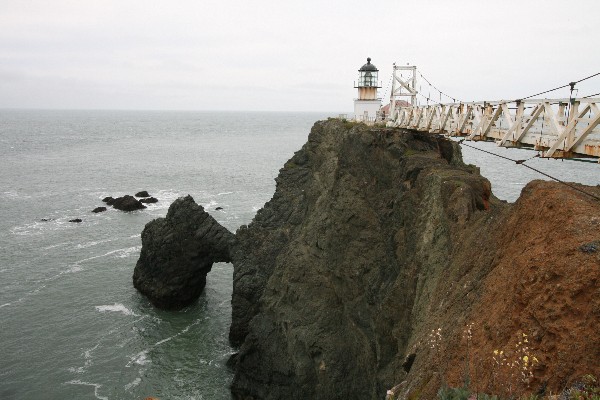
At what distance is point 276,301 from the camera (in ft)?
90.2

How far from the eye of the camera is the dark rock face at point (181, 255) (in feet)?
115

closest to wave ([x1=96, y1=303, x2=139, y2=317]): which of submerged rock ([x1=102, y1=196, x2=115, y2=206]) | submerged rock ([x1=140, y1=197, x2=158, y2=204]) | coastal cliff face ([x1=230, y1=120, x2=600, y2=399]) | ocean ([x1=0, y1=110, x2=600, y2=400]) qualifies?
ocean ([x1=0, y1=110, x2=600, y2=400])

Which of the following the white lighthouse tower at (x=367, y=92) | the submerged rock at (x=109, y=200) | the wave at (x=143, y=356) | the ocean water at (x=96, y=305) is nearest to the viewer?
the ocean water at (x=96, y=305)

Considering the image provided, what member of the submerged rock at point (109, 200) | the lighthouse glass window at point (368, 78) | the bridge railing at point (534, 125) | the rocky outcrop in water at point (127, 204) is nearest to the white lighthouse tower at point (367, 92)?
the lighthouse glass window at point (368, 78)

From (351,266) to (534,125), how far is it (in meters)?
12.9

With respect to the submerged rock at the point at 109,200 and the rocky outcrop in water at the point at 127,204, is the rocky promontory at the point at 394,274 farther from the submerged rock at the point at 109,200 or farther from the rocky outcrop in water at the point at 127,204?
the submerged rock at the point at 109,200

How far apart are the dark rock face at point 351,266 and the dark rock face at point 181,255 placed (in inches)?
174

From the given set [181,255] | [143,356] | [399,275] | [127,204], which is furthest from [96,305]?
→ [127,204]

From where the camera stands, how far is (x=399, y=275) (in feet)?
69.6

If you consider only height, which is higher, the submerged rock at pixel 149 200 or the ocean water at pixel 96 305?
the submerged rock at pixel 149 200

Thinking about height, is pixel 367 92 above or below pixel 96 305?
above

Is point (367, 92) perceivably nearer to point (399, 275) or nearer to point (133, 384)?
point (399, 275)

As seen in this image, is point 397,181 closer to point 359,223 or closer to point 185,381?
point 359,223

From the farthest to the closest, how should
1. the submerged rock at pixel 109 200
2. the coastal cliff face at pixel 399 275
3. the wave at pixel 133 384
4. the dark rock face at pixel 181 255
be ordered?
the submerged rock at pixel 109 200
the dark rock face at pixel 181 255
the wave at pixel 133 384
the coastal cliff face at pixel 399 275
